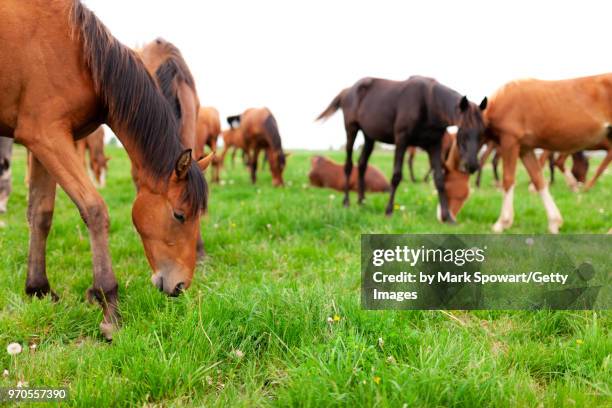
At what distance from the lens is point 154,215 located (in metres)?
2.74

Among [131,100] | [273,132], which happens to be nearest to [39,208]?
[131,100]

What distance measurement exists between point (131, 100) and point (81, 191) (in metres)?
0.67

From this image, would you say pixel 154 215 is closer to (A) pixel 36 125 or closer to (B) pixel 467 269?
(A) pixel 36 125

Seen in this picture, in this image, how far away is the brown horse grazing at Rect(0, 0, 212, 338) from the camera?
2.57 meters

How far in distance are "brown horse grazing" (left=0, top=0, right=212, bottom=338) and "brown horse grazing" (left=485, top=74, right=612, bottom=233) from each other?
454 centimetres

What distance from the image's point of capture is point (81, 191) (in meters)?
2.57

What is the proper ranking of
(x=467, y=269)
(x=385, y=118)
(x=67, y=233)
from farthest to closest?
(x=385, y=118)
(x=67, y=233)
(x=467, y=269)

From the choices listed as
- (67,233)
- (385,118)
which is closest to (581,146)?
(385,118)

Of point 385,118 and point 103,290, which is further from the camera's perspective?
point 385,118

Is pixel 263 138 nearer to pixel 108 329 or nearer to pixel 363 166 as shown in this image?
pixel 363 166

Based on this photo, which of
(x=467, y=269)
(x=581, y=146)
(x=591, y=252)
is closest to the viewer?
(x=467, y=269)

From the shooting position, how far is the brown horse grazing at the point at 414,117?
5887mm

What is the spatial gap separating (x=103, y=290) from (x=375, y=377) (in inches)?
69.3

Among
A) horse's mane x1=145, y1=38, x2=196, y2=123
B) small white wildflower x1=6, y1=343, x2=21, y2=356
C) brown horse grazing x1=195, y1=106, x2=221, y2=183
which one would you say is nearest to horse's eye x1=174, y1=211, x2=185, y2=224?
small white wildflower x1=6, y1=343, x2=21, y2=356
